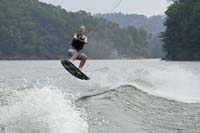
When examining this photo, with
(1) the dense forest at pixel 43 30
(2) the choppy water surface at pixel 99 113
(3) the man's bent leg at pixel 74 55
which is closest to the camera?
(2) the choppy water surface at pixel 99 113

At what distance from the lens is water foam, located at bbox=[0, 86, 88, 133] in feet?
27.6

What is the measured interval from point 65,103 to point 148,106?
4.40 metres

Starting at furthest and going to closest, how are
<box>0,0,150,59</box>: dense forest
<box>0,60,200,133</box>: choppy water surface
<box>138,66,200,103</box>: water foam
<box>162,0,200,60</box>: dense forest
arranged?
<box>0,0,150,59</box>: dense forest → <box>162,0,200,60</box>: dense forest → <box>138,66,200,103</box>: water foam → <box>0,60,200,133</box>: choppy water surface

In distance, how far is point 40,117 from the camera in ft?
28.4

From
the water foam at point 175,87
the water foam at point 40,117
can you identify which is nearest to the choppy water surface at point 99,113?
the water foam at point 40,117

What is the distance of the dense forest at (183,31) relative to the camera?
7062 cm

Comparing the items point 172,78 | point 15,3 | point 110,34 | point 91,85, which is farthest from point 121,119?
point 15,3

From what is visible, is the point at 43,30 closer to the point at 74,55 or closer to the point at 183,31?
the point at 183,31

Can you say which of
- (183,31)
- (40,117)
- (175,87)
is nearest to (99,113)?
(40,117)

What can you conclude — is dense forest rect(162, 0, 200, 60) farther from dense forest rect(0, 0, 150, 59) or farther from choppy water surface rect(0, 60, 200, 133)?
choppy water surface rect(0, 60, 200, 133)

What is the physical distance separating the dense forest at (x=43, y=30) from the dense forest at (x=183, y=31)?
17020 millimetres

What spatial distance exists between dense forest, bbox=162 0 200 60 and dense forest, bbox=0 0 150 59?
17020mm

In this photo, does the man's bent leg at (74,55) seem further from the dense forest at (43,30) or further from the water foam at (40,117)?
the dense forest at (43,30)

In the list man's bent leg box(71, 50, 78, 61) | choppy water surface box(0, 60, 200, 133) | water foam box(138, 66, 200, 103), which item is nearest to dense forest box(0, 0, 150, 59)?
water foam box(138, 66, 200, 103)
